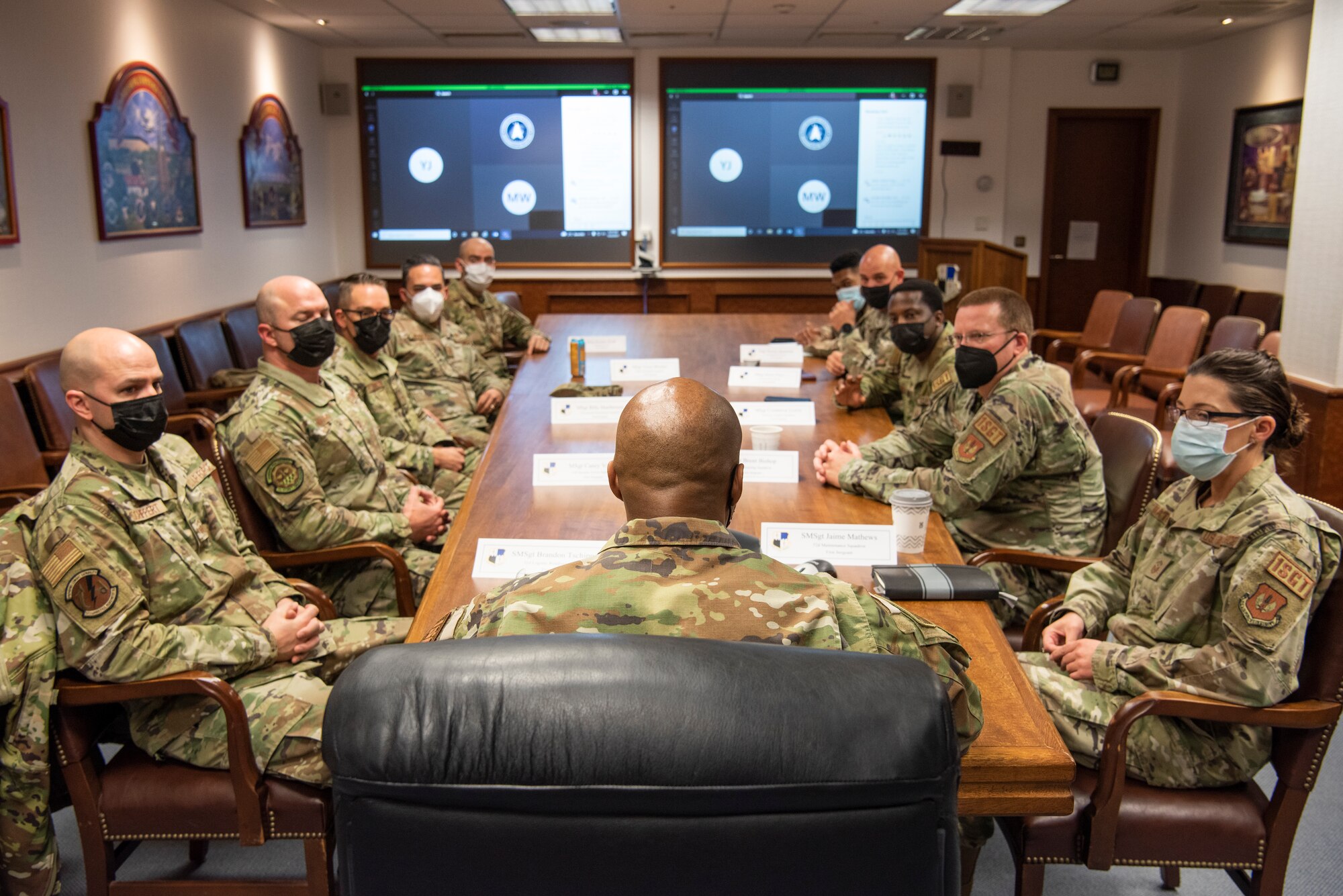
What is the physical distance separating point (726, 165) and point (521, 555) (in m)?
7.17

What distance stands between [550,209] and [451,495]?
5405mm

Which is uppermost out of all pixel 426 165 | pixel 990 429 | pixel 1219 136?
pixel 1219 136

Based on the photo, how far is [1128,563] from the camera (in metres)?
2.12

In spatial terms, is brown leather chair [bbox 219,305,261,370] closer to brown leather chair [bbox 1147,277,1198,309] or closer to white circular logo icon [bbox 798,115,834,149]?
white circular logo icon [bbox 798,115,834,149]

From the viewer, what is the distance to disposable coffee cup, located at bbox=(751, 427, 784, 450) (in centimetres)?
282

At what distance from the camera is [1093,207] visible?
9.07 metres

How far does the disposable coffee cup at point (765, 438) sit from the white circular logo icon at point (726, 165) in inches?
246

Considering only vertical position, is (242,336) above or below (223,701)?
above

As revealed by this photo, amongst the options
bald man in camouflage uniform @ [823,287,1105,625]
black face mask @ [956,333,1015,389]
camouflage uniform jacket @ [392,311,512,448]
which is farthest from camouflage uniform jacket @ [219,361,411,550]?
black face mask @ [956,333,1015,389]

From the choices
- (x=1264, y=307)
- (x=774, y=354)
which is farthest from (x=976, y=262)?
(x=774, y=354)

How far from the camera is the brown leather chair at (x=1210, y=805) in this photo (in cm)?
168

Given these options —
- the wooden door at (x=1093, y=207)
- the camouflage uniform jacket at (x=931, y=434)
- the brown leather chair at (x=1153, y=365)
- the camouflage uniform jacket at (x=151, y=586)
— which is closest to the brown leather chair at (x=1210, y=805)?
the camouflage uniform jacket at (x=931, y=434)

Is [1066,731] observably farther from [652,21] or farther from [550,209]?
[550,209]

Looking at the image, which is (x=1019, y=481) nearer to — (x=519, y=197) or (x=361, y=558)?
(x=361, y=558)
